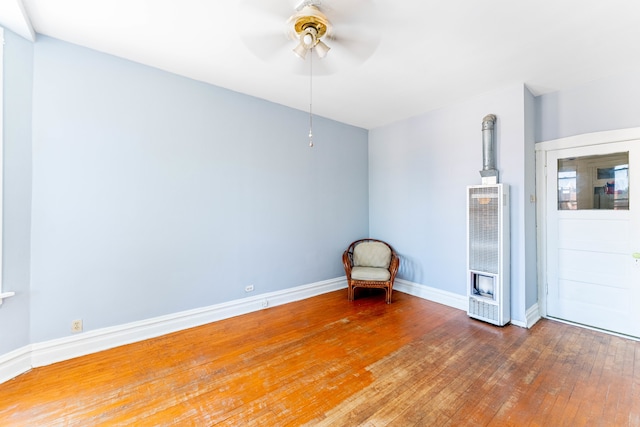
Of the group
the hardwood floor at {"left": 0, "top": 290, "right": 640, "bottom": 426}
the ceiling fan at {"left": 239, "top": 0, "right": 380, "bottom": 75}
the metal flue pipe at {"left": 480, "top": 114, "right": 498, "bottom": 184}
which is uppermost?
the ceiling fan at {"left": 239, "top": 0, "right": 380, "bottom": 75}

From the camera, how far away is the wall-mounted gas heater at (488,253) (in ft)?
9.89

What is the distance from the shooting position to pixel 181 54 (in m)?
2.52

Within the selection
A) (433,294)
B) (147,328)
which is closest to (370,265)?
(433,294)

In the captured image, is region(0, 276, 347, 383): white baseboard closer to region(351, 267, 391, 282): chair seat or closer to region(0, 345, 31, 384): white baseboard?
region(0, 345, 31, 384): white baseboard

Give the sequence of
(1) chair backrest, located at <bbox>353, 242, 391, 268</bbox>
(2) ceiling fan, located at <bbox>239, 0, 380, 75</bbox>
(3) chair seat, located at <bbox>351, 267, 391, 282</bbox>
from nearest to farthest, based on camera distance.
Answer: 1. (2) ceiling fan, located at <bbox>239, 0, 380, 75</bbox>
2. (3) chair seat, located at <bbox>351, 267, 391, 282</bbox>
3. (1) chair backrest, located at <bbox>353, 242, 391, 268</bbox>

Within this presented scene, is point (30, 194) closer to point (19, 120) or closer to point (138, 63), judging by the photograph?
point (19, 120)

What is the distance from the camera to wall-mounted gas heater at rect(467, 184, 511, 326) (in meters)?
3.01

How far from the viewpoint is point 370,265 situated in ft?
14.0

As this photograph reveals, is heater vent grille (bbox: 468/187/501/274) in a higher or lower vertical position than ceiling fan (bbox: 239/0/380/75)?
lower

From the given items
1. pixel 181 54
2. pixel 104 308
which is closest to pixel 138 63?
pixel 181 54

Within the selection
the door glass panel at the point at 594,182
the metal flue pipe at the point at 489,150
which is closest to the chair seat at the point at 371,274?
the metal flue pipe at the point at 489,150

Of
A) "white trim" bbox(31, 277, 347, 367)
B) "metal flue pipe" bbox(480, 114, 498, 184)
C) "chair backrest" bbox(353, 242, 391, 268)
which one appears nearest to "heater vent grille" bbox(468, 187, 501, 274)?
"metal flue pipe" bbox(480, 114, 498, 184)

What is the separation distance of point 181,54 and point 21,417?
304 centimetres

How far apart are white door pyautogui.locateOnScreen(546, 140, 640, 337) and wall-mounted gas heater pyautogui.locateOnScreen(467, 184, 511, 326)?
69cm
